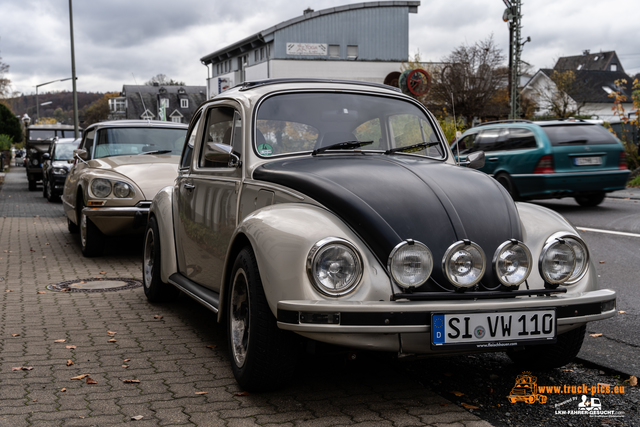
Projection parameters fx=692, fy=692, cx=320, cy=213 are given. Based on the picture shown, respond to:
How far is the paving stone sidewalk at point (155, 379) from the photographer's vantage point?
3.43 meters

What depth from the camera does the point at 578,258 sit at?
11.8 ft

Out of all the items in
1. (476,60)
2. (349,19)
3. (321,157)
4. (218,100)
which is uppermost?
(349,19)

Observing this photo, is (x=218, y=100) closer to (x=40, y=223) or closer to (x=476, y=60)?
(x=40, y=223)

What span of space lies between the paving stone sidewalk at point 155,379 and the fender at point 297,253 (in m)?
0.63

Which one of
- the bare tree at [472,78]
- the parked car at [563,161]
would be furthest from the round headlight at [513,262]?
the bare tree at [472,78]

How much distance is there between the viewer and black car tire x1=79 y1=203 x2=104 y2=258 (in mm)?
8914

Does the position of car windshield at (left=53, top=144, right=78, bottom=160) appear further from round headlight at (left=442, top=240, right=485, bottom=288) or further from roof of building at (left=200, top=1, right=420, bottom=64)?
roof of building at (left=200, top=1, right=420, bottom=64)

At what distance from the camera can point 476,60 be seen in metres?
45.7

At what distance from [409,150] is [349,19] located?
55.2 m

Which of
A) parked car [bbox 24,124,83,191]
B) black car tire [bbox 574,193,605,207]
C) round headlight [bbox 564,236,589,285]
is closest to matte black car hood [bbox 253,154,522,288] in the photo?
round headlight [bbox 564,236,589,285]

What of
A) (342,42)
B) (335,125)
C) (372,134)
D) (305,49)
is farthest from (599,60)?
(335,125)

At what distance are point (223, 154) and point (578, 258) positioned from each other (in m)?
2.23

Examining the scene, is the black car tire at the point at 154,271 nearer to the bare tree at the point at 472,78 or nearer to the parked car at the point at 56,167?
the parked car at the point at 56,167

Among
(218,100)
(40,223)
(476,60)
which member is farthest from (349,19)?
(218,100)
